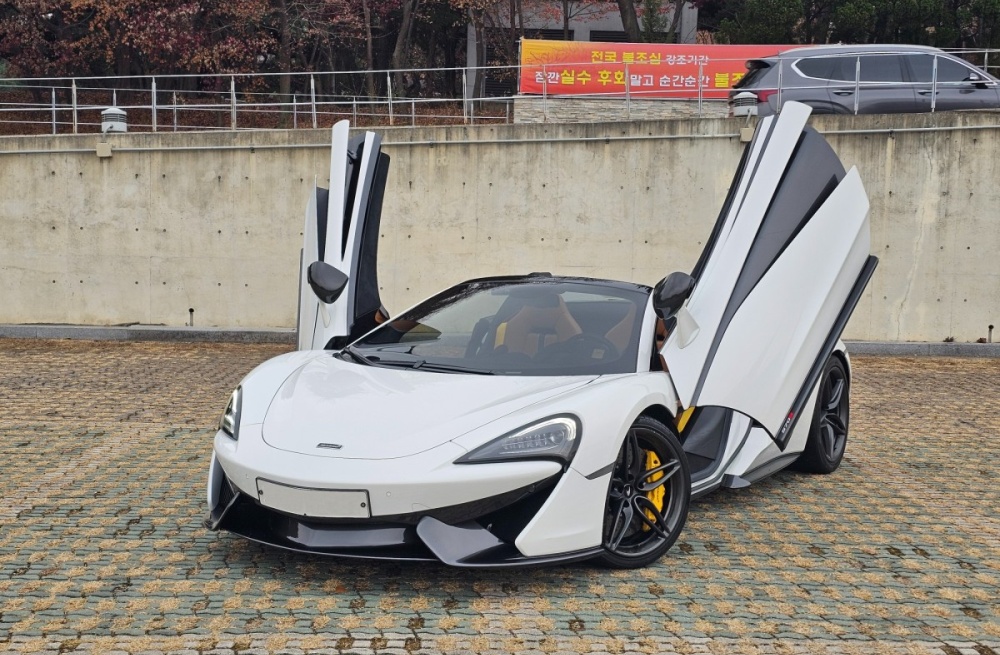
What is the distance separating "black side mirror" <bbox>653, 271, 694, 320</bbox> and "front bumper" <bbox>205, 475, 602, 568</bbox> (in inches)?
46.7

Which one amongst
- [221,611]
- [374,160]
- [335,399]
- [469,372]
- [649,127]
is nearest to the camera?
[221,611]

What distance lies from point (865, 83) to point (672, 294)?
12299mm

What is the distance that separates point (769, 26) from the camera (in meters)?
Result: 26.8

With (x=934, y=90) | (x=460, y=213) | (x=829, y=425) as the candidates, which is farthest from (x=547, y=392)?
(x=934, y=90)

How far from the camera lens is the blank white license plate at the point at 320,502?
3.75m

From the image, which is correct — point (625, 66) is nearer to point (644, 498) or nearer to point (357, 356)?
point (357, 356)

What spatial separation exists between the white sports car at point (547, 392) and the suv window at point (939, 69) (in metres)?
10.8

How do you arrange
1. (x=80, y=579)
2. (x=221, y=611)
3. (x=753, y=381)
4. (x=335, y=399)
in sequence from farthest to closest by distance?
(x=753, y=381)
(x=335, y=399)
(x=80, y=579)
(x=221, y=611)

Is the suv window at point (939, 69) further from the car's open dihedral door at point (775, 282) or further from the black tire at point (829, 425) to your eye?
A: the car's open dihedral door at point (775, 282)

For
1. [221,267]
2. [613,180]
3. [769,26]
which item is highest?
[769,26]

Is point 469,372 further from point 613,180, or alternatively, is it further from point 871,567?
point 613,180

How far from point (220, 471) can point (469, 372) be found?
3.80 feet

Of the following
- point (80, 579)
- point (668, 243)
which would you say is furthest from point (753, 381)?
point (668, 243)

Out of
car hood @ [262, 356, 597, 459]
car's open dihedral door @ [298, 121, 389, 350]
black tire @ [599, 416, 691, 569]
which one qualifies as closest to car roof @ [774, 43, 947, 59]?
car's open dihedral door @ [298, 121, 389, 350]
